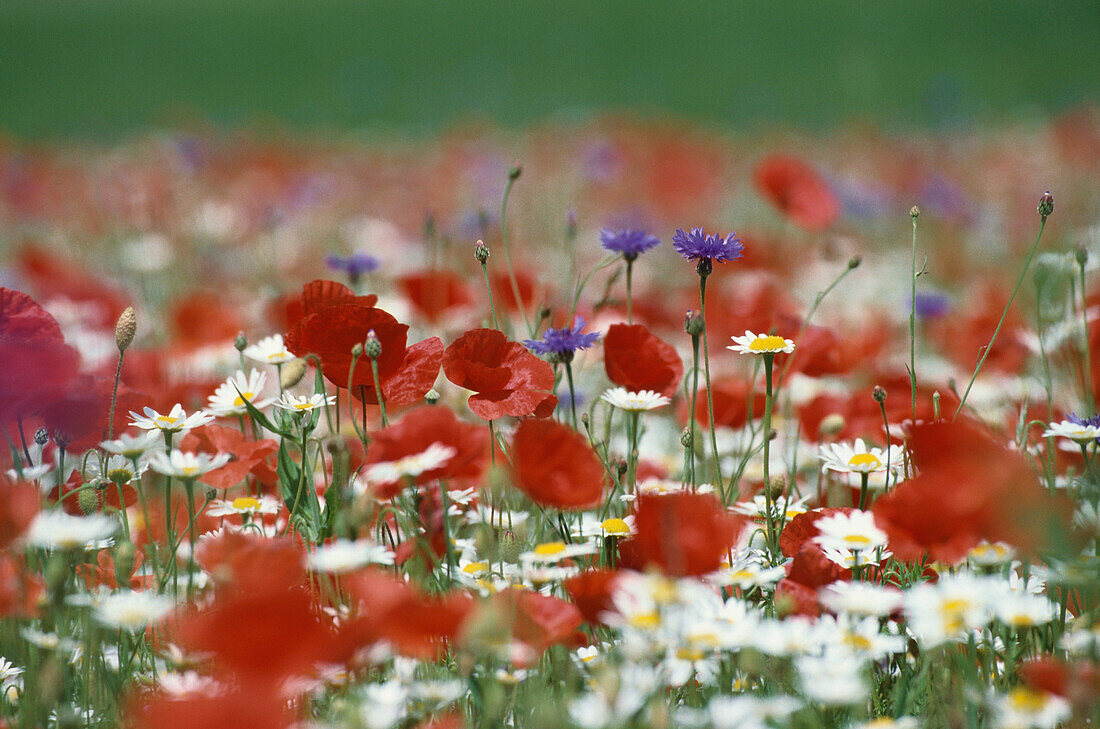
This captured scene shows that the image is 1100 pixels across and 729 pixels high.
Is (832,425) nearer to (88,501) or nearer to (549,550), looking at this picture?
(549,550)

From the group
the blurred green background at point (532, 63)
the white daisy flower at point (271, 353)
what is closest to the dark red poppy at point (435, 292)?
Answer: the white daisy flower at point (271, 353)

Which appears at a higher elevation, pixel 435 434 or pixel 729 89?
pixel 729 89

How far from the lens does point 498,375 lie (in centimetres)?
110

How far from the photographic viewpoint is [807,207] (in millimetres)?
2045

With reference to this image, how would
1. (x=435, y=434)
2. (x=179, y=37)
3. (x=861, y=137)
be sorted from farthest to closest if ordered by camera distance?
(x=179, y=37), (x=861, y=137), (x=435, y=434)

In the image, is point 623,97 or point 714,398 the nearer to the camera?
point 714,398

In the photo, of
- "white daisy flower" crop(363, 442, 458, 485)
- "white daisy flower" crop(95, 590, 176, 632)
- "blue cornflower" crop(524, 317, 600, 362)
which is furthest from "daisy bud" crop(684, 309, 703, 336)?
"white daisy flower" crop(95, 590, 176, 632)

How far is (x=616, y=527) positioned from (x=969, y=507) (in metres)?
0.32

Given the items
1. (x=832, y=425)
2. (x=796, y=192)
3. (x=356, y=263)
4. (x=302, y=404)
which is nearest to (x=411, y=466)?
(x=302, y=404)

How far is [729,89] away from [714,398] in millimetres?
11907

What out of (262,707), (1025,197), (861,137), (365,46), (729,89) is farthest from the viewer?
(365,46)

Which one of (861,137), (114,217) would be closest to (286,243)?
(114,217)

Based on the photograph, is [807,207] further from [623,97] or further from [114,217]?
[623,97]

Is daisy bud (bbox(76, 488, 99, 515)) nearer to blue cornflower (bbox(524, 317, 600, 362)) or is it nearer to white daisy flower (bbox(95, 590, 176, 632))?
white daisy flower (bbox(95, 590, 176, 632))
